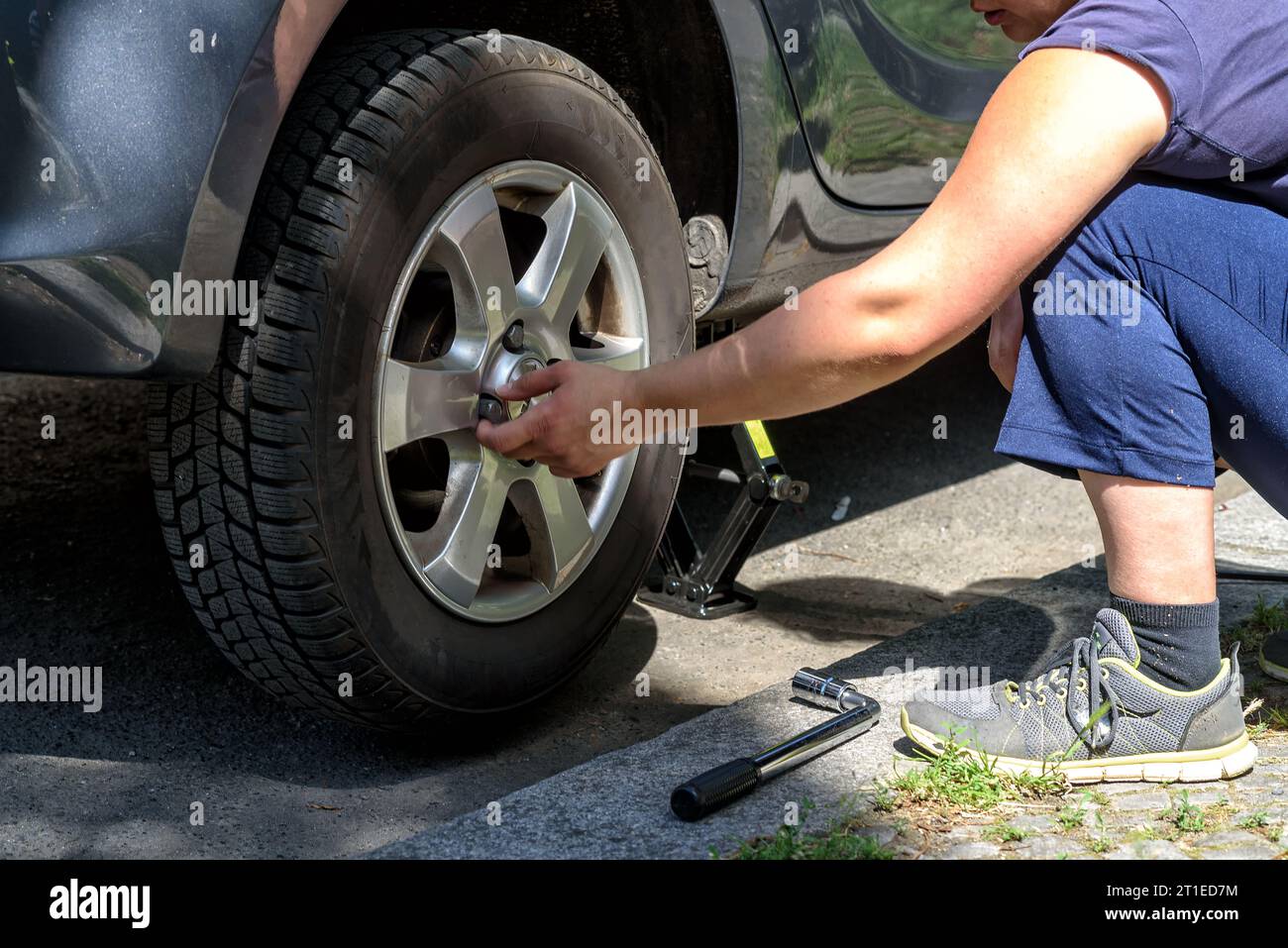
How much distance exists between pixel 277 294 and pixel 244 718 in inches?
31.5

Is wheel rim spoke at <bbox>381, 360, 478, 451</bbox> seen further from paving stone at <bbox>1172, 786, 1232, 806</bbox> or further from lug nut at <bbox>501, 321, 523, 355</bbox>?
paving stone at <bbox>1172, 786, 1232, 806</bbox>

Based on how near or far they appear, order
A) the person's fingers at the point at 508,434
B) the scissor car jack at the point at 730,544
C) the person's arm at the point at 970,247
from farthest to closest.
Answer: the scissor car jack at the point at 730,544, the person's fingers at the point at 508,434, the person's arm at the point at 970,247

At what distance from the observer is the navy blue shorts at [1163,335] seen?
1.67m

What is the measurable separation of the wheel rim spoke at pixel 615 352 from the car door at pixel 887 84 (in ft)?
1.49

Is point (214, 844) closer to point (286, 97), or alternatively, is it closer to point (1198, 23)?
point (286, 97)

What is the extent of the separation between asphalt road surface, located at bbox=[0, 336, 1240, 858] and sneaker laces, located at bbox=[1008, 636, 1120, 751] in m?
0.64

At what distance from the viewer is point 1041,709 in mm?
1812

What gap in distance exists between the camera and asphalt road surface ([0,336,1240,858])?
6.28ft

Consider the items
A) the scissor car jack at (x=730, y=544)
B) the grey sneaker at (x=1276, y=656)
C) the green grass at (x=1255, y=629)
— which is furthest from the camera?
the scissor car jack at (x=730, y=544)

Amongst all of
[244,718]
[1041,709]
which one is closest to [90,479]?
[244,718]

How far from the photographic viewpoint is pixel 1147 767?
1782 millimetres

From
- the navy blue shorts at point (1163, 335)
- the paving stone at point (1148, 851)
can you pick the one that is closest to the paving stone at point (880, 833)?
the paving stone at point (1148, 851)

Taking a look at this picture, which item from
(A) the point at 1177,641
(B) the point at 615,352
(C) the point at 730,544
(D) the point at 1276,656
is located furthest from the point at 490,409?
(D) the point at 1276,656

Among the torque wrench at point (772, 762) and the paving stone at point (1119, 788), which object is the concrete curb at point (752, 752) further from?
the paving stone at point (1119, 788)
